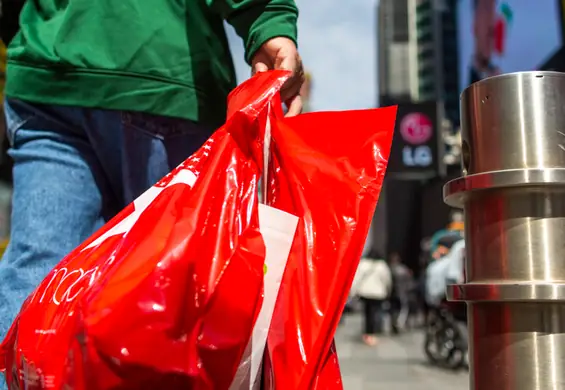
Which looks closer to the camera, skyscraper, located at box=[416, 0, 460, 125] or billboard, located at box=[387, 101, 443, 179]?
billboard, located at box=[387, 101, 443, 179]

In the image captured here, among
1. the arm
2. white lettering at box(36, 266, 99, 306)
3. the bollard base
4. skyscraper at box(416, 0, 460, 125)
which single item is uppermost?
skyscraper at box(416, 0, 460, 125)

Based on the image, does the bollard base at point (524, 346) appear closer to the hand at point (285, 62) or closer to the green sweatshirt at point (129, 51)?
the hand at point (285, 62)

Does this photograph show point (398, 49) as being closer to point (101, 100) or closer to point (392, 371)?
point (392, 371)

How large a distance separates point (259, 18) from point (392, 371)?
5.20 metres

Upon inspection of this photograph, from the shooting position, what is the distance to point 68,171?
4.41 ft

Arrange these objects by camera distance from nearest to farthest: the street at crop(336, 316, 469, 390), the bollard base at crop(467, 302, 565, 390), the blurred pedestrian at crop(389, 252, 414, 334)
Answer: the bollard base at crop(467, 302, 565, 390) → the street at crop(336, 316, 469, 390) → the blurred pedestrian at crop(389, 252, 414, 334)

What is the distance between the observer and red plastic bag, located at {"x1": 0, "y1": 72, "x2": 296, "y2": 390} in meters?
0.87

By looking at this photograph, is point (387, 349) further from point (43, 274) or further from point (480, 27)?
point (480, 27)

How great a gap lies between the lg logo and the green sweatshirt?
12.8 meters

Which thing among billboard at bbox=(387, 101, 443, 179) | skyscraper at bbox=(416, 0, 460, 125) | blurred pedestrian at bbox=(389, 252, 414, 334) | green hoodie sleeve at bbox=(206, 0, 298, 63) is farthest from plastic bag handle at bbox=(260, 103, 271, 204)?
skyscraper at bbox=(416, 0, 460, 125)

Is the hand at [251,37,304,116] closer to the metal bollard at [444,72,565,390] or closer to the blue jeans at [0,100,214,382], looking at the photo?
the blue jeans at [0,100,214,382]

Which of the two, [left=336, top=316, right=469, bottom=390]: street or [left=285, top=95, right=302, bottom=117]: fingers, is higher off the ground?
[left=285, top=95, right=302, bottom=117]: fingers

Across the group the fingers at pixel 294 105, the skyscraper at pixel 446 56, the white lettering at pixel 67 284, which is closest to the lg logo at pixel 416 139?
the skyscraper at pixel 446 56

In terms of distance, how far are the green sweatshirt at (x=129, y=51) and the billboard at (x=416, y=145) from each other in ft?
41.5
